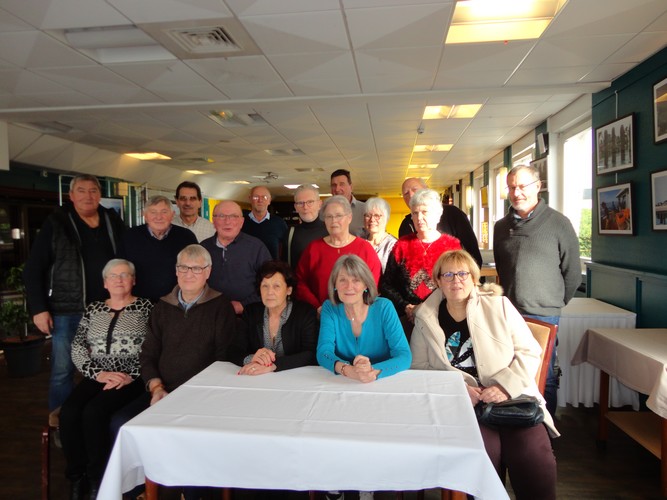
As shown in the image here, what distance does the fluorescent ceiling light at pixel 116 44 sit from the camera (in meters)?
3.26

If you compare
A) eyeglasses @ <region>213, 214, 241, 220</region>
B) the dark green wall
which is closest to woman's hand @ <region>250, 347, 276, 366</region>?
eyeglasses @ <region>213, 214, 241, 220</region>

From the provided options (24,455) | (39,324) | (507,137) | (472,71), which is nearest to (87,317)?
(39,324)

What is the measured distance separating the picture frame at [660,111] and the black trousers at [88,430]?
4.15 metres

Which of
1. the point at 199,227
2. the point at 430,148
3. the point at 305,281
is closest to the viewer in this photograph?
the point at 305,281

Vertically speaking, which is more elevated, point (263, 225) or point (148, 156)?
point (148, 156)

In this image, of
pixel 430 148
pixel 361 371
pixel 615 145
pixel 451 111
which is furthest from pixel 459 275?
pixel 430 148

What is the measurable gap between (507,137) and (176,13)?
5895 mm

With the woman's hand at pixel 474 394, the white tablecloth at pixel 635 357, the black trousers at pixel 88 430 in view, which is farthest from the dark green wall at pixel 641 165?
the black trousers at pixel 88 430

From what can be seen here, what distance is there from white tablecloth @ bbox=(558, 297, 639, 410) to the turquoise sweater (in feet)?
6.79

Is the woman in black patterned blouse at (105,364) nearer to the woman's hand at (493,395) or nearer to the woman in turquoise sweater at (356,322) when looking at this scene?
the woman in turquoise sweater at (356,322)

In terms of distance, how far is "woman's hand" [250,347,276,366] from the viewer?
2.18 m

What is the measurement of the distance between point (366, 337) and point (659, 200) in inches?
109

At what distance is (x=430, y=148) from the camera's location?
26.8 ft

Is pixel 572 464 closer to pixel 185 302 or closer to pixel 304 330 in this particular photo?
pixel 304 330
